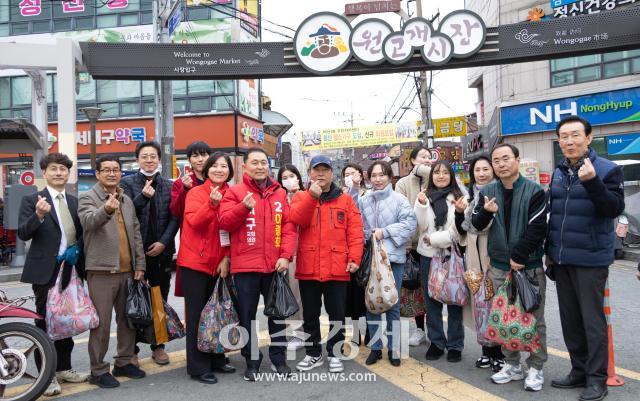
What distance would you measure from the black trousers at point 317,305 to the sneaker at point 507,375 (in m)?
1.32

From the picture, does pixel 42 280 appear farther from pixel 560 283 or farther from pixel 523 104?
pixel 523 104

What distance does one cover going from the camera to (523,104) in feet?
60.8

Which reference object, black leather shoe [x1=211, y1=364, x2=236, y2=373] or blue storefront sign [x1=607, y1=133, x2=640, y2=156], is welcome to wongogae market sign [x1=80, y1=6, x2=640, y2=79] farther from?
blue storefront sign [x1=607, y1=133, x2=640, y2=156]

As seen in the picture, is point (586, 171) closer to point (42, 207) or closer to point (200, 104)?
point (42, 207)

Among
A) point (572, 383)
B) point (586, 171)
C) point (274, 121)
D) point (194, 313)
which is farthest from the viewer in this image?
→ point (274, 121)

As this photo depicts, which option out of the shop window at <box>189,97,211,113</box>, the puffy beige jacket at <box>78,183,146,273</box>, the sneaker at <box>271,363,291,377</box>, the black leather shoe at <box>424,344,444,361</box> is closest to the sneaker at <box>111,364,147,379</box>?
the puffy beige jacket at <box>78,183,146,273</box>

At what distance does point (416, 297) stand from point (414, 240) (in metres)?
0.58

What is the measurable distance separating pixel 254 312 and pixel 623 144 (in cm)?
1622

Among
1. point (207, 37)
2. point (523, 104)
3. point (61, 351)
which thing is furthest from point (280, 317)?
point (207, 37)

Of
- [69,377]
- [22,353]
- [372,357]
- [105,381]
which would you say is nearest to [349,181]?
[372,357]

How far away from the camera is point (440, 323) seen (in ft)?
15.1

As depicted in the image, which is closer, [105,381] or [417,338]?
[105,381]

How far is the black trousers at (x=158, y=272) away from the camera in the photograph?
4582 millimetres

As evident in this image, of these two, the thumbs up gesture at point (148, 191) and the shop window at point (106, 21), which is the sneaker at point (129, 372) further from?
the shop window at point (106, 21)
